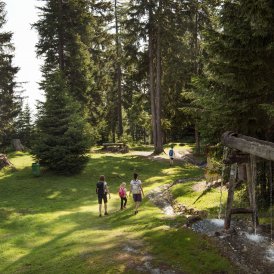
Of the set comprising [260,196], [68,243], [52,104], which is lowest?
[68,243]

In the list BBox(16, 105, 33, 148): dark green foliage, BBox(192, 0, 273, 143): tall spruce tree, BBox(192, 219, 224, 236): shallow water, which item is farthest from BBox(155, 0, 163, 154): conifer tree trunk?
BBox(192, 219, 224, 236): shallow water

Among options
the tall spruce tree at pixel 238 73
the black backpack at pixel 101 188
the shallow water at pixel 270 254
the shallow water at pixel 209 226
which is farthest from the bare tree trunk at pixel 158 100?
the shallow water at pixel 270 254

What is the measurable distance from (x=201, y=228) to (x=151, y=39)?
26.2 metres

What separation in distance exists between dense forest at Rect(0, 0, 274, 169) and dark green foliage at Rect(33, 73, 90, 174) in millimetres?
77

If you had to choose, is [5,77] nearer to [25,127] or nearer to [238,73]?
[25,127]

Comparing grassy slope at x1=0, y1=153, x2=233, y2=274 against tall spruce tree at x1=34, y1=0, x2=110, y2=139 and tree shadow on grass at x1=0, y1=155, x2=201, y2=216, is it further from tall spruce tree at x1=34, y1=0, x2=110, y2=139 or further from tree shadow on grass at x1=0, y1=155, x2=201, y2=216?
tall spruce tree at x1=34, y1=0, x2=110, y2=139

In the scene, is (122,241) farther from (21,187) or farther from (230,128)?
(21,187)

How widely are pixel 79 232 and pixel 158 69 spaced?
909 inches

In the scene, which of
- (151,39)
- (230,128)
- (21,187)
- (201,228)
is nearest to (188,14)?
(151,39)

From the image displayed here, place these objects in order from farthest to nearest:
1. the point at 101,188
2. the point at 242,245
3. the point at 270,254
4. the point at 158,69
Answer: the point at 158,69 < the point at 101,188 < the point at 242,245 < the point at 270,254

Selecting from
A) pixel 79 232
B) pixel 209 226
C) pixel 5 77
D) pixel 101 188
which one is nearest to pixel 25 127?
pixel 5 77

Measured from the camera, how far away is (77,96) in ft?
129

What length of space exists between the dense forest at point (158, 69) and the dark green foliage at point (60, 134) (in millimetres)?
77

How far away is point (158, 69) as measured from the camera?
35.6m
